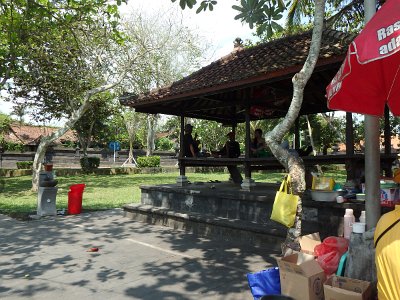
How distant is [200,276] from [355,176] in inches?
146

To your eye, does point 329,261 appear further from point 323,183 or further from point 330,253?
point 323,183

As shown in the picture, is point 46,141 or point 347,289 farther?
point 46,141

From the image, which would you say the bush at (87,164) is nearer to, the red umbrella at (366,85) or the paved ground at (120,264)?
the paved ground at (120,264)

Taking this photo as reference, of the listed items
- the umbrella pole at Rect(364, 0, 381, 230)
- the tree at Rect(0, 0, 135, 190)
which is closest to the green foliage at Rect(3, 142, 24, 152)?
the tree at Rect(0, 0, 135, 190)

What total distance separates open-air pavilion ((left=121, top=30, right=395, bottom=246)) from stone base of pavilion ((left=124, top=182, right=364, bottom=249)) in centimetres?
2

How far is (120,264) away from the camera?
5.77 metres

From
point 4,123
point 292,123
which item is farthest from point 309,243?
point 4,123

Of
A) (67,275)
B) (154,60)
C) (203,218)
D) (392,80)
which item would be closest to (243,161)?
(203,218)

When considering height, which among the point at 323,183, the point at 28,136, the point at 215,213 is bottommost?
the point at 215,213

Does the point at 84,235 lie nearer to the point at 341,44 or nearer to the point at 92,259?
the point at 92,259

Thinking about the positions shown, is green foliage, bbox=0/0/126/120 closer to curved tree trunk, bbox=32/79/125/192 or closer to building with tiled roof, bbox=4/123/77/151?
curved tree trunk, bbox=32/79/125/192

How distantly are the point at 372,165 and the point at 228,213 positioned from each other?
15.4 ft

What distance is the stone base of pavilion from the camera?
20.2 ft

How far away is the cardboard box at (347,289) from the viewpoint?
9.22 ft
